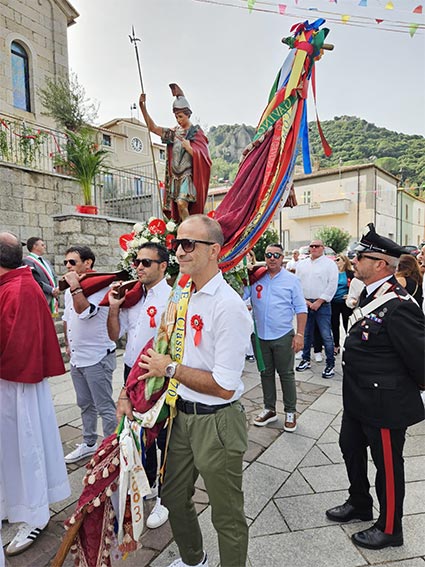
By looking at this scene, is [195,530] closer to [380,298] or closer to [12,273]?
[380,298]

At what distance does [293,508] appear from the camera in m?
2.66

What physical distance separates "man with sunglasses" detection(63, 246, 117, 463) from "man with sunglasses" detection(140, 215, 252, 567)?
143 centimetres

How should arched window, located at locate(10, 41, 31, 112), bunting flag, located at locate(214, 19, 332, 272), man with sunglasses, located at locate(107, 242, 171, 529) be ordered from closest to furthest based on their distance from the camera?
man with sunglasses, located at locate(107, 242, 171, 529) < bunting flag, located at locate(214, 19, 332, 272) < arched window, located at locate(10, 41, 31, 112)

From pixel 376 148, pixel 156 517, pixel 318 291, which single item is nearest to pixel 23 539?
pixel 156 517

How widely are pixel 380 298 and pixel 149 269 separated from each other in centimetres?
160

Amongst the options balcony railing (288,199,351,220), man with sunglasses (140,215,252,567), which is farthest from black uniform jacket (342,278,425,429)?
balcony railing (288,199,351,220)

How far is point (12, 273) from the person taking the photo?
7.99 feet

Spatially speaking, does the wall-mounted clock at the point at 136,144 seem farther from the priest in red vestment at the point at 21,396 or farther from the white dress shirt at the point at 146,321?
the priest in red vestment at the point at 21,396

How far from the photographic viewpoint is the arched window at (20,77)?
1232 cm

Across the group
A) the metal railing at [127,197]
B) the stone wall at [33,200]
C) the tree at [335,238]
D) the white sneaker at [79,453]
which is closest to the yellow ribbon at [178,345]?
the white sneaker at [79,453]

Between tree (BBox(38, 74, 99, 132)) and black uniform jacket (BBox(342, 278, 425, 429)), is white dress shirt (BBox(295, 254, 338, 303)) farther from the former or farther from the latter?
tree (BBox(38, 74, 99, 132))

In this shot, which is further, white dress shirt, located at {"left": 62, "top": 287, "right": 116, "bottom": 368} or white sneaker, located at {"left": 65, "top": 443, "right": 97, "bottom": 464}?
white sneaker, located at {"left": 65, "top": 443, "right": 97, "bottom": 464}

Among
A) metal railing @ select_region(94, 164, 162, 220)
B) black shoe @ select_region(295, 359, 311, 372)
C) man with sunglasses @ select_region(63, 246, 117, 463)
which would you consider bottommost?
black shoe @ select_region(295, 359, 311, 372)

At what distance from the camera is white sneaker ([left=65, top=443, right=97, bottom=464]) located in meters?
3.34
